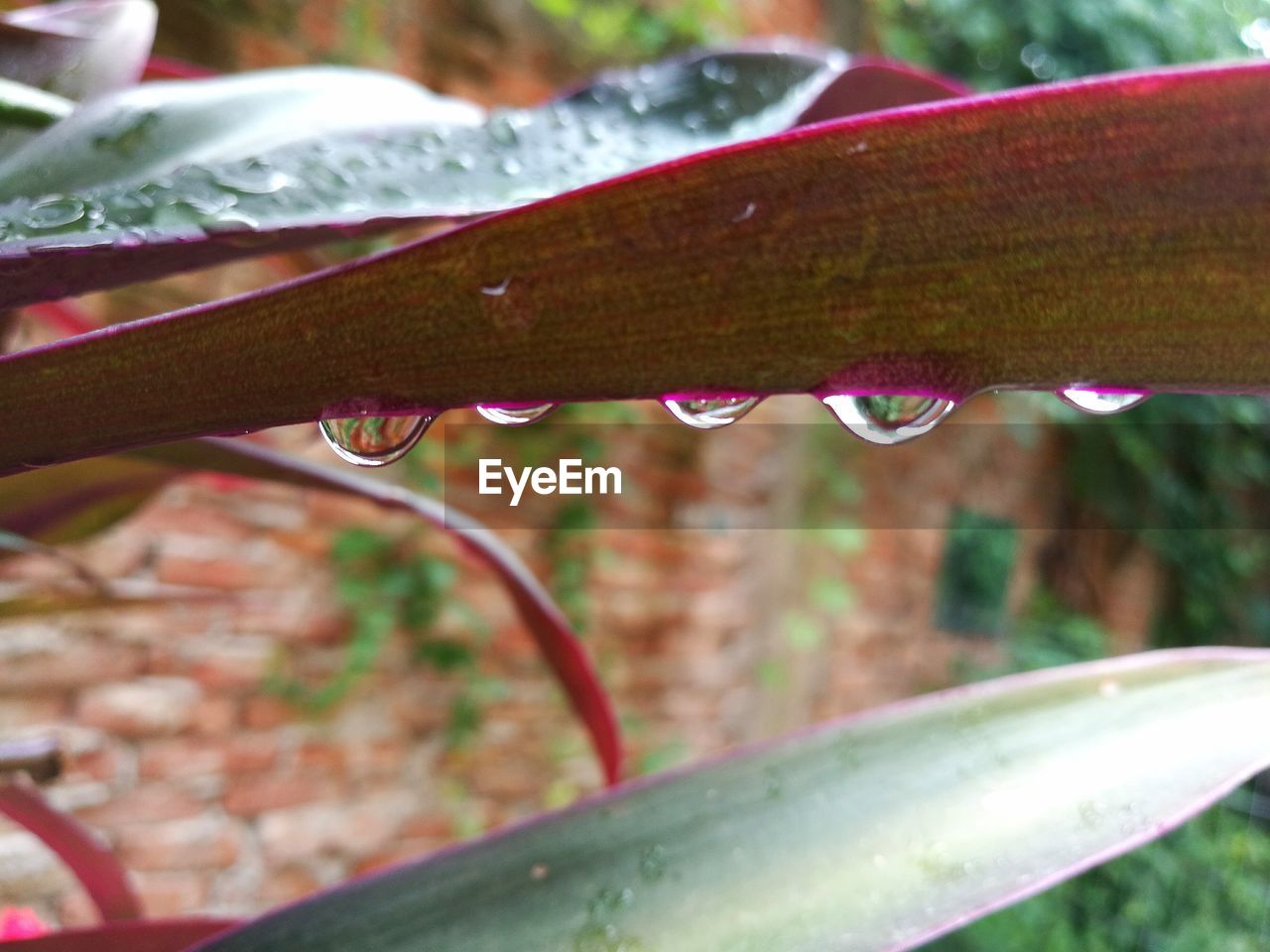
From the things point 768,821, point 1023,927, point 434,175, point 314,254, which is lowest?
point 1023,927

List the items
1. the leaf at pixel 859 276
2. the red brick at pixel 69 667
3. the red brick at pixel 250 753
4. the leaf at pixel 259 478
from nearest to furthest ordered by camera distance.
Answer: the leaf at pixel 859 276 < the leaf at pixel 259 478 < the red brick at pixel 69 667 < the red brick at pixel 250 753

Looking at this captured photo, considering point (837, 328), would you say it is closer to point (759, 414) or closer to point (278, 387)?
point (278, 387)

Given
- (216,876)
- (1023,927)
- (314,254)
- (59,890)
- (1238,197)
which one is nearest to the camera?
(1238,197)

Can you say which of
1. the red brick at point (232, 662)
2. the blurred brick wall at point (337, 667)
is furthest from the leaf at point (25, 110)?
the red brick at point (232, 662)

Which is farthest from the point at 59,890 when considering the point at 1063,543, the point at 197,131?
the point at 1063,543

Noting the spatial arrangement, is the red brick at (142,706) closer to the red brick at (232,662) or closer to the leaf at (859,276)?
the red brick at (232,662)

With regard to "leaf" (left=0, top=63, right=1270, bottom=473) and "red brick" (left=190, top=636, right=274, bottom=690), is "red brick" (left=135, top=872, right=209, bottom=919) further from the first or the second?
"leaf" (left=0, top=63, right=1270, bottom=473)
